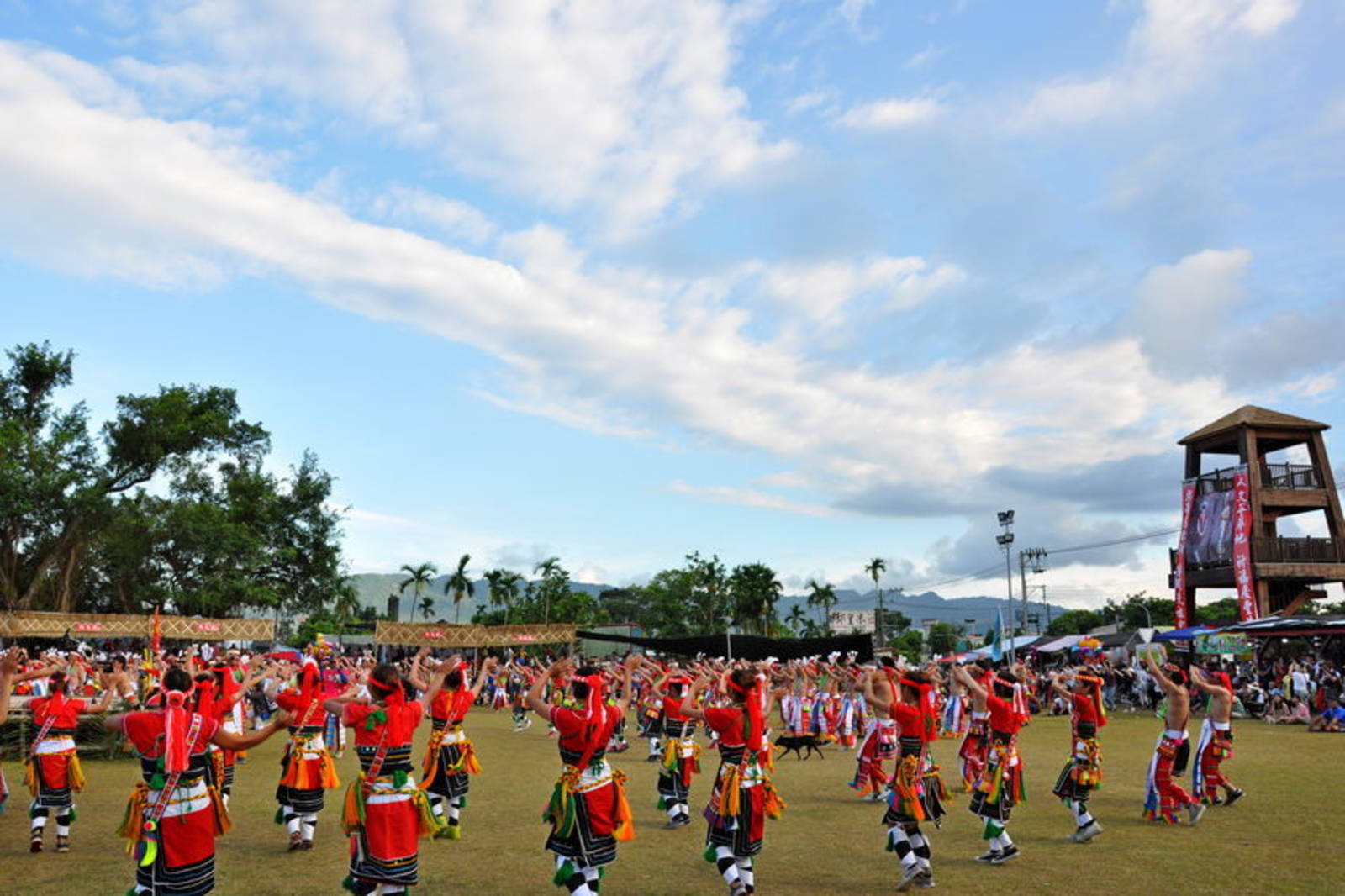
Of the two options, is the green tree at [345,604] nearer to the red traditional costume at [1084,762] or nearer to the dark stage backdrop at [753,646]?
the dark stage backdrop at [753,646]

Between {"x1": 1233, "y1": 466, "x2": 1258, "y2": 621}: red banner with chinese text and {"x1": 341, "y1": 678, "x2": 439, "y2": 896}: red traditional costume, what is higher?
{"x1": 1233, "y1": 466, "x2": 1258, "y2": 621}: red banner with chinese text

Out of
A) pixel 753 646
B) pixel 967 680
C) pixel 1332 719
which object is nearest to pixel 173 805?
pixel 967 680

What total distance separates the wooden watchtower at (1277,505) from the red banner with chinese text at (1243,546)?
0.52 ft

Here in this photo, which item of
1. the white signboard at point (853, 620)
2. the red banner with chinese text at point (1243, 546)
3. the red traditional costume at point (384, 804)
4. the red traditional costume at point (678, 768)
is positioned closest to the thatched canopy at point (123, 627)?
the red traditional costume at point (678, 768)

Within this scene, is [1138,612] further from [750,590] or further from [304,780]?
[304,780]

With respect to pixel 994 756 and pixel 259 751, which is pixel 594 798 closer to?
pixel 994 756

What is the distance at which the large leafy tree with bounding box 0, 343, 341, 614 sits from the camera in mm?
50750

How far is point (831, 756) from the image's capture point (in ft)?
73.5

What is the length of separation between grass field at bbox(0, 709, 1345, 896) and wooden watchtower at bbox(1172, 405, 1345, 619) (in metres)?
28.4

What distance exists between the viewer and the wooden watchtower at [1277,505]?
4219 cm

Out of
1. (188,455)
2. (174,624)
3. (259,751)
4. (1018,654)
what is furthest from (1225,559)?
(188,455)

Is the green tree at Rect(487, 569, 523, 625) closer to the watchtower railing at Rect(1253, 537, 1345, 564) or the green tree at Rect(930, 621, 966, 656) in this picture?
the green tree at Rect(930, 621, 966, 656)

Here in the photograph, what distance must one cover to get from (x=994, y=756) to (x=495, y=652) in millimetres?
53492

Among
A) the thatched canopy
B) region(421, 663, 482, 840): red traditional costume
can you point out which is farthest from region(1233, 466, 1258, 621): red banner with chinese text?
the thatched canopy
